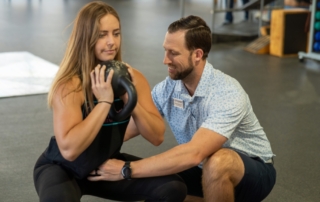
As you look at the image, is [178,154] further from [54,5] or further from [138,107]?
[54,5]

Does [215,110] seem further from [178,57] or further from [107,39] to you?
[107,39]

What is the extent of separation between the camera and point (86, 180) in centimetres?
218

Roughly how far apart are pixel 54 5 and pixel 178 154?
9.71m

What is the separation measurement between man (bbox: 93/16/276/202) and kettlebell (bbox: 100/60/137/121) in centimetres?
30

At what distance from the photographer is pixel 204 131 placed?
2.21 meters

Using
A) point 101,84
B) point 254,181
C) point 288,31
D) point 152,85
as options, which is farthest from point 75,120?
point 288,31

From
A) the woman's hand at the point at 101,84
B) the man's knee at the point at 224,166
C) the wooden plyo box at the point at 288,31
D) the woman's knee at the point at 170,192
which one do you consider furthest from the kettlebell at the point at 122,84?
the wooden plyo box at the point at 288,31

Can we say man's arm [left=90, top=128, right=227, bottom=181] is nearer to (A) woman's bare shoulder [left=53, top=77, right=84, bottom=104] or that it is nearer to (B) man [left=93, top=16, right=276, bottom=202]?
(B) man [left=93, top=16, right=276, bottom=202]

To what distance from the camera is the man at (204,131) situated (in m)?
2.17

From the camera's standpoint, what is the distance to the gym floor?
10.2ft

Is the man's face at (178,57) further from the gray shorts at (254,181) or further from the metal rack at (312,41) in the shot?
the metal rack at (312,41)

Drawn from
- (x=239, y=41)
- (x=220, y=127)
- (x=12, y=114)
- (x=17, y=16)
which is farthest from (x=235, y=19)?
(x=220, y=127)

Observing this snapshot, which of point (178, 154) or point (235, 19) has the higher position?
point (178, 154)

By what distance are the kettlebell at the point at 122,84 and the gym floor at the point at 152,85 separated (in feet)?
3.37
